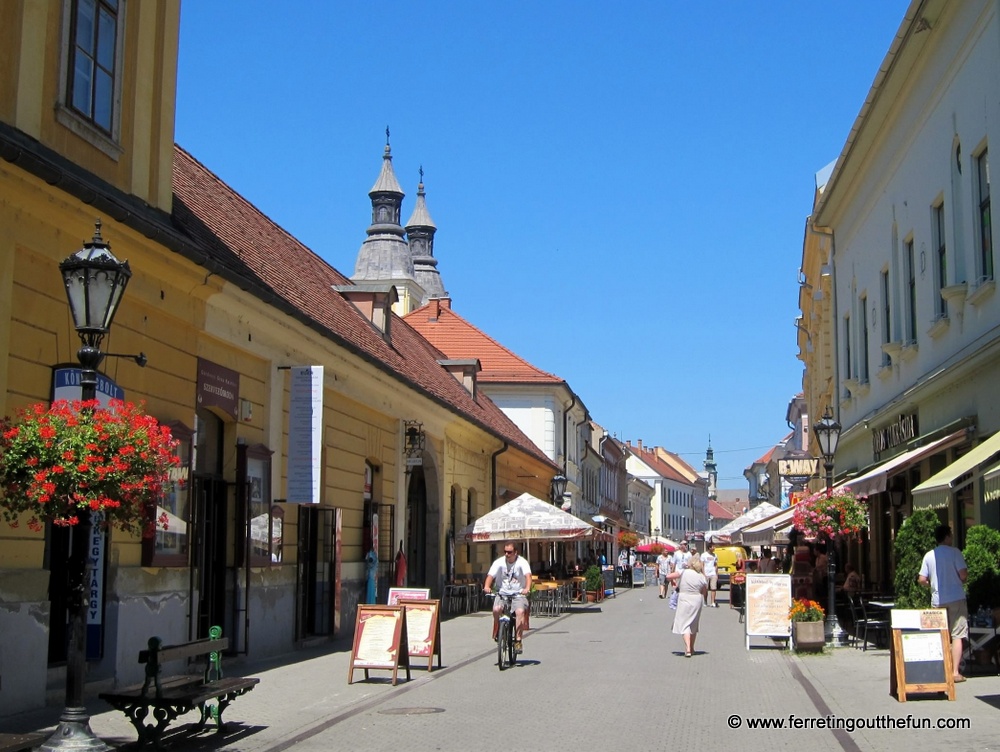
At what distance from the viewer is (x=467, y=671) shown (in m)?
16.4

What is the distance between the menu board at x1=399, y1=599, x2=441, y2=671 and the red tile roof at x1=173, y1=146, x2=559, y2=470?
4562 millimetres

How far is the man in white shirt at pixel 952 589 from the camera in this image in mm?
13867

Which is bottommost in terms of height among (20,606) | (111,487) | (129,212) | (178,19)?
(20,606)

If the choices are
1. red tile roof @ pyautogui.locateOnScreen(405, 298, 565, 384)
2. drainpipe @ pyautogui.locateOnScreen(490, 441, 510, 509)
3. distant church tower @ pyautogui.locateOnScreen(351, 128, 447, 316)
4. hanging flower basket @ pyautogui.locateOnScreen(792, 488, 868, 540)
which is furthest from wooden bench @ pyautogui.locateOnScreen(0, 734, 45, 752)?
distant church tower @ pyautogui.locateOnScreen(351, 128, 447, 316)

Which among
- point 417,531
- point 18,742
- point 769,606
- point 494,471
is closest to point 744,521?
point 494,471

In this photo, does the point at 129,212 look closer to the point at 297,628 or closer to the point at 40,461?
the point at 40,461

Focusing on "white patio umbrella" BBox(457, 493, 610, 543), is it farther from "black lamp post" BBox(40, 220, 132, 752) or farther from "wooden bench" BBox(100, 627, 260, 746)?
"black lamp post" BBox(40, 220, 132, 752)

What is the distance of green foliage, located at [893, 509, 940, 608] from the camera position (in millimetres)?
15992

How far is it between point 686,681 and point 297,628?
21.7ft

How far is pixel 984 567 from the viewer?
14297 mm

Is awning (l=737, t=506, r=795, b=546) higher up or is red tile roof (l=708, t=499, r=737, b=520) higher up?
red tile roof (l=708, t=499, r=737, b=520)

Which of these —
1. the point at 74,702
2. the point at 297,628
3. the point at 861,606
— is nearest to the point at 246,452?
the point at 297,628

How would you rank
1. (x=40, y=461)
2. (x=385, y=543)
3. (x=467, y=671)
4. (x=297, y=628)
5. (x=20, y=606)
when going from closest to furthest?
(x=40, y=461) < (x=20, y=606) < (x=467, y=671) < (x=297, y=628) < (x=385, y=543)

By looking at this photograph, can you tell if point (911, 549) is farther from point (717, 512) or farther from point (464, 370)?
point (717, 512)
